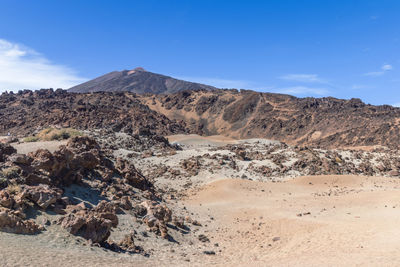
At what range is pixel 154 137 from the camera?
107 feet

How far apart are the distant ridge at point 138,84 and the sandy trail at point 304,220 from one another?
111m

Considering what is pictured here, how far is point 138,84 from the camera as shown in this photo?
134 metres

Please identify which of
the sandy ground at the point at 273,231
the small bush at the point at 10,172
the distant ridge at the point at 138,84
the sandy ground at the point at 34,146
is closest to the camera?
the sandy ground at the point at 273,231

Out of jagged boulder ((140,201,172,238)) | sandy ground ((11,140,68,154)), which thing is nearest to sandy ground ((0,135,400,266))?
sandy ground ((11,140,68,154))

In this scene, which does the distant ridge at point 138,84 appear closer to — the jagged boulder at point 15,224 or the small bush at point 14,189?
the small bush at point 14,189

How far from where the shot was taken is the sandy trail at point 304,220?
27.3 ft

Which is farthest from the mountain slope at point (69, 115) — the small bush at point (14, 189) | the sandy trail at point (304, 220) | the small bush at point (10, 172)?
the small bush at point (14, 189)

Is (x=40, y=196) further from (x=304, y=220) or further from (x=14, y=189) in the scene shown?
(x=304, y=220)

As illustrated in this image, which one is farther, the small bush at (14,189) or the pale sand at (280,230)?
the small bush at (14,189)

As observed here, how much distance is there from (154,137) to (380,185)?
821 inches

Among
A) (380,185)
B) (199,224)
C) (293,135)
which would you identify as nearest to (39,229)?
(199,224)

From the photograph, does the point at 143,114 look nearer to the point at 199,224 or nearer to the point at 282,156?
the point at 282,156

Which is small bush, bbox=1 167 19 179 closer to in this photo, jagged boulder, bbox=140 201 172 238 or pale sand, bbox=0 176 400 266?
pale sand, bbox=0 176 400 266

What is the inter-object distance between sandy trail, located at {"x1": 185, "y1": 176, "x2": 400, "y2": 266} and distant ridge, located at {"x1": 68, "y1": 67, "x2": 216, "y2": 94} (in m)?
111
